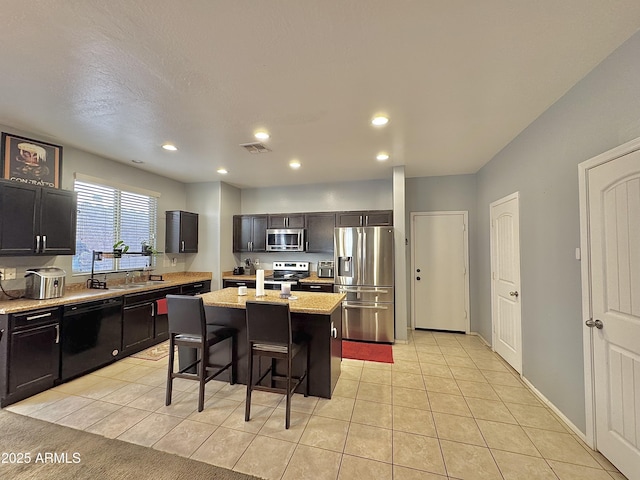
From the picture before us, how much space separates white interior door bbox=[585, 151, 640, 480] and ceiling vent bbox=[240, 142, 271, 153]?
10.5 ft

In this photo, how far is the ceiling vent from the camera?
3.39 metres

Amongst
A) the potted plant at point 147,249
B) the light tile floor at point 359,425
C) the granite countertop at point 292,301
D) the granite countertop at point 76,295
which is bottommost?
the light tile floor at point 359,425

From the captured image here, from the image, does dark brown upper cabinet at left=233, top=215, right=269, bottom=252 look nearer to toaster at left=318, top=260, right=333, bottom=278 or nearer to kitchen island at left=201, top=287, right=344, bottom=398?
toaster at left=318, top=260, right=333, bottom=278

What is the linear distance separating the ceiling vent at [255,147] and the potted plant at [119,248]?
2.40m

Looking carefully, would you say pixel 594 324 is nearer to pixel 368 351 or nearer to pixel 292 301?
pixel 292 301

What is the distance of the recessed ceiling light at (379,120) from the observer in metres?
2.67

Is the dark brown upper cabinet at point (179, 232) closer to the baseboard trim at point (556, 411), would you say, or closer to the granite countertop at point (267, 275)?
the granite countertop at point (267, 275)

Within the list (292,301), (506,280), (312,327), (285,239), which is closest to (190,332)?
(292,301)

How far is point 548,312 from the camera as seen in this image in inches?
100

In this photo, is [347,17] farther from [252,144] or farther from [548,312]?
[548,312]

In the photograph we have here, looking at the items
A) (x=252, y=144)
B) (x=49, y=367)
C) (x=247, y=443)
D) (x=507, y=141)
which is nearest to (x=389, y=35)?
(x=252, y=144)

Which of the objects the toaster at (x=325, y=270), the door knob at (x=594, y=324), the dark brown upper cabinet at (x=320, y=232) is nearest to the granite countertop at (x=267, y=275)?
the toaster at (x=325, y=270)

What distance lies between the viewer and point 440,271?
4.75 m

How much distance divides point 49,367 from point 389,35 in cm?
429
